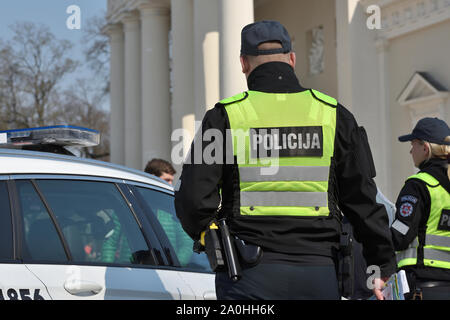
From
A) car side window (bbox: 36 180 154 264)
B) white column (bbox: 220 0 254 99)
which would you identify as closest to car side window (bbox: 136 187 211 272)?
car side window (bbox: 36 180 154 264)

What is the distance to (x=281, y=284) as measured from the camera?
107 inches

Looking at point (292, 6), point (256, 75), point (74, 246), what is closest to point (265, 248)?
point (256, 75)

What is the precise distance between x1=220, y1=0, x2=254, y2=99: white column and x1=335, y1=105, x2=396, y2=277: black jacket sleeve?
1381 centimetres

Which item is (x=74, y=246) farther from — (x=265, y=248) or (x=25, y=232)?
(x=265, y=248)

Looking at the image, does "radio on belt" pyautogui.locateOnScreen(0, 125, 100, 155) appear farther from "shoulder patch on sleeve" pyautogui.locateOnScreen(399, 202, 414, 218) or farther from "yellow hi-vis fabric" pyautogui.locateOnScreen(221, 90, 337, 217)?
"shoulder patch on sleeve" pyautogui.locateOnScreen(399, 202, 414, 218)

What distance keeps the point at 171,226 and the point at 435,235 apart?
4.98 feet

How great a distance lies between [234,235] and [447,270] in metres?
1.94

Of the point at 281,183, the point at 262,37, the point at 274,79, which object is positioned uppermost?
the point at 262,37

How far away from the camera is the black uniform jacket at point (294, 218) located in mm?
2793

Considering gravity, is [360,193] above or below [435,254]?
above

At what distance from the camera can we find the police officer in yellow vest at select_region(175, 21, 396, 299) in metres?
2.76

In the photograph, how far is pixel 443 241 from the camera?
14.1 feet

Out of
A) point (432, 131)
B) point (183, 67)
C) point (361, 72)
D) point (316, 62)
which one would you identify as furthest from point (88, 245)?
point (183, 67)

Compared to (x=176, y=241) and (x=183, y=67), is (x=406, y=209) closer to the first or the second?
(x=176, y=241)
